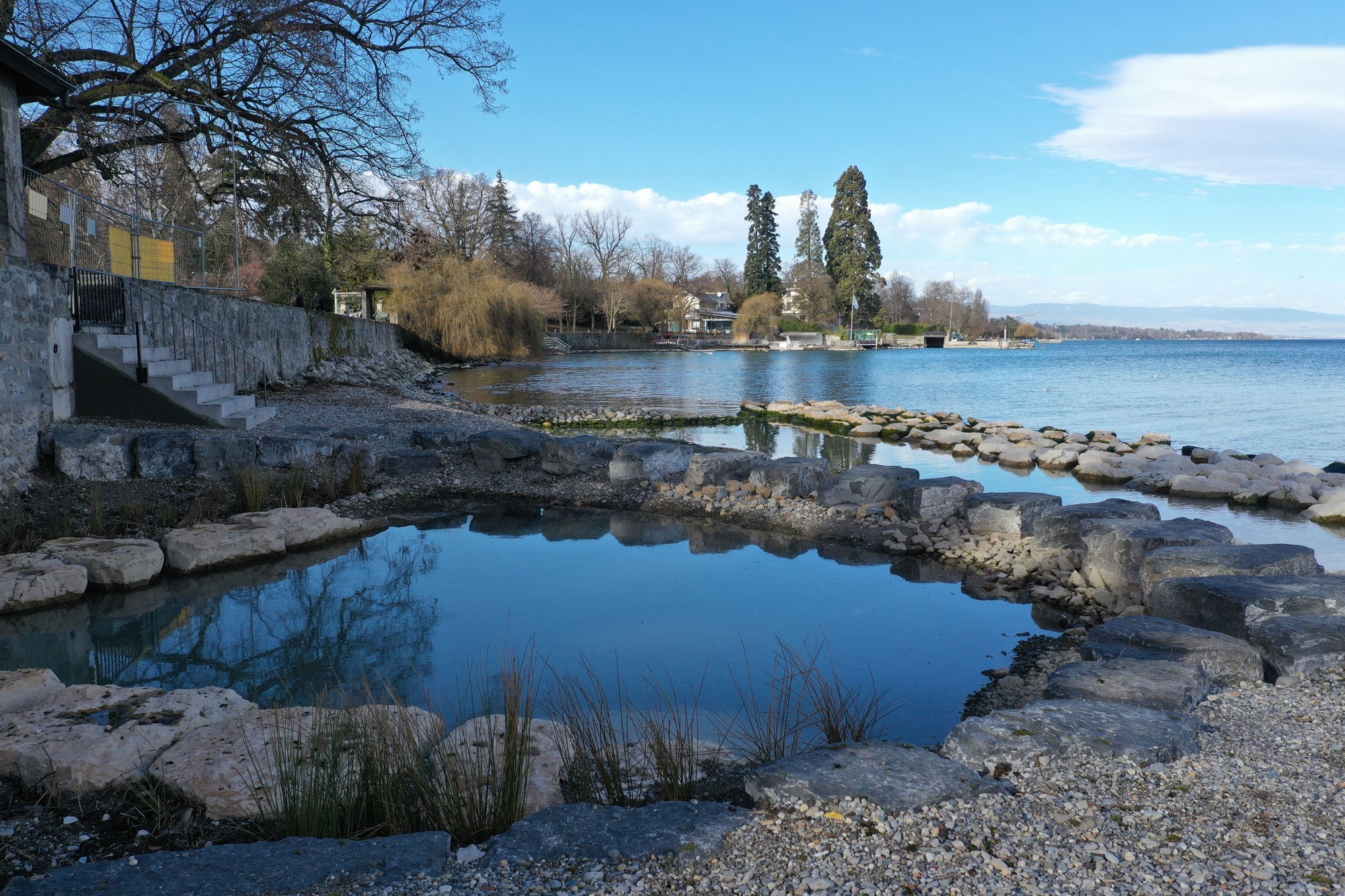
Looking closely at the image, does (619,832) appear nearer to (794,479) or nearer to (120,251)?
(794,479)

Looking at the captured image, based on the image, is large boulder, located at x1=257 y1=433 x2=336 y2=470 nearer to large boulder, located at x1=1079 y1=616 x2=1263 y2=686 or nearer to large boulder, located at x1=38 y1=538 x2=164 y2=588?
large boulder, located at x1=38 y1=538 x2=164 y2=588

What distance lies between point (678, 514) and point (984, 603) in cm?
343

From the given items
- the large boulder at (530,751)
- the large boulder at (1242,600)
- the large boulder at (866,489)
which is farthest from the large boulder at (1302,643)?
the large boulder at (866,489)

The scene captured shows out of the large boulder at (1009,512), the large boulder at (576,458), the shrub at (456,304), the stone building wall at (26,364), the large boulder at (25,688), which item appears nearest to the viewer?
the large boulder at (25,688)

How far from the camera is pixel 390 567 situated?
7.04 metres

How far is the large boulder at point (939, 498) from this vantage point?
8.17m

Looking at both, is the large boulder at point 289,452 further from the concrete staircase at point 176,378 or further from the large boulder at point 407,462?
the concrete staircase at point 176,378

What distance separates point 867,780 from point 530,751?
126 cm

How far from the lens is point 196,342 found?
12562 mm

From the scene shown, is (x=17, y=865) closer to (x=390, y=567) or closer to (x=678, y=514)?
(x=390, y=567)

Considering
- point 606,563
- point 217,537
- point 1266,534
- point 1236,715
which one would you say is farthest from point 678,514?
point 1266,534

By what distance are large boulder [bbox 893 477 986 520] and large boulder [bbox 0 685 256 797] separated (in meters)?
6.11

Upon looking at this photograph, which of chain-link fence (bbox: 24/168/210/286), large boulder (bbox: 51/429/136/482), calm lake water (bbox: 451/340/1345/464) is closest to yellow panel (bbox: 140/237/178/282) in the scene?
chain-link fence (bbox: 24/168/210/286)

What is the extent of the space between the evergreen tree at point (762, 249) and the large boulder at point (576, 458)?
Result: 6812cm
